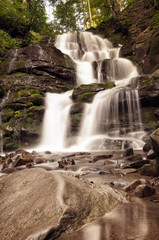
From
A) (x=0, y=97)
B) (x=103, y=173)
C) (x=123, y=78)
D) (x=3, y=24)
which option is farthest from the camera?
(x=3, y=24)

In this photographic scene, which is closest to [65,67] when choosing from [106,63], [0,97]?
[106,63]

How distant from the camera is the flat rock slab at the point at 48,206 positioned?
1257mm

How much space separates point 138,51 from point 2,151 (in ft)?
54.5

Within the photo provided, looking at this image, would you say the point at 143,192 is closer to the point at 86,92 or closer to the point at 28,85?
the point at 86,92

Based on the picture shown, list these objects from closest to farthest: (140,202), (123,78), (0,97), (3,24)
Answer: (140,202) → (0,97) → (123,78) → (3,24)

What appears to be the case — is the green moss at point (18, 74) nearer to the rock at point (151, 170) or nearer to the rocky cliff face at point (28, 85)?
the rocky cliff face at point (28, 85)

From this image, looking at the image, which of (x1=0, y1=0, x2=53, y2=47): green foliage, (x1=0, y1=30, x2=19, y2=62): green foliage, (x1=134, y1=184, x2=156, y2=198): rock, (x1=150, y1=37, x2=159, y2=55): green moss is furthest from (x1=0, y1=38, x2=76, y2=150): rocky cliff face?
(x1=134, y1=184, x2=156, y2=198): rock

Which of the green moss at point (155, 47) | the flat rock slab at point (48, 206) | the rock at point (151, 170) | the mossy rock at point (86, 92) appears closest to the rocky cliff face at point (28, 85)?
the mossy rock at point (86, 92)

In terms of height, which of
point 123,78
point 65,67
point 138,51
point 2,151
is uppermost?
point 138,51

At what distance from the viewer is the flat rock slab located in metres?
1.26

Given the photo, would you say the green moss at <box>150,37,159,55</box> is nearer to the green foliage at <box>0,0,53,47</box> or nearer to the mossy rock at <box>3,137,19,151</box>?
the mossy rock at <box>3,137,19,151</box>

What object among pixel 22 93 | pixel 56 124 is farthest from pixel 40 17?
pixel 56 124

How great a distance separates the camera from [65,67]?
53.5 feet

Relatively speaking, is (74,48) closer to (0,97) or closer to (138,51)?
(138,51)
